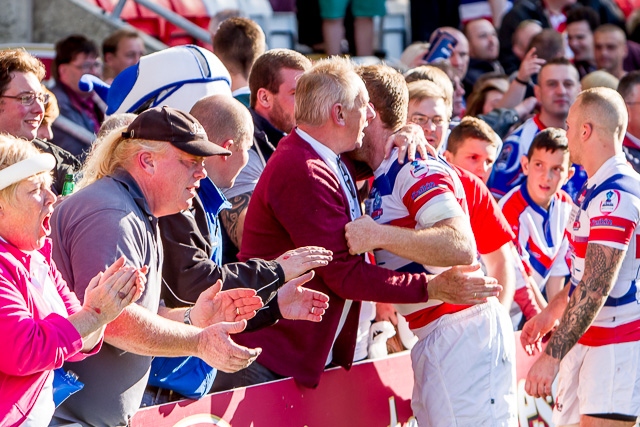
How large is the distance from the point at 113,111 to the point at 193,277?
5.88 ft

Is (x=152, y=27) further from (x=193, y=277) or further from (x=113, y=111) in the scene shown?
(x=193, y=277)

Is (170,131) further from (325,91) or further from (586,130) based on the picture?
(586,130)

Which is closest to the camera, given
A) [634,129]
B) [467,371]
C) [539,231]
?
[467,371]

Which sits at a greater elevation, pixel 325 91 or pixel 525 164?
pixel 325 91

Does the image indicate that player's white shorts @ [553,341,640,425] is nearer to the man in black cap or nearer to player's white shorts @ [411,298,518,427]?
player's white shorts @ [411,298,518,427]

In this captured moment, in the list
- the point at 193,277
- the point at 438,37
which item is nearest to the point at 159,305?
the point at 193,277

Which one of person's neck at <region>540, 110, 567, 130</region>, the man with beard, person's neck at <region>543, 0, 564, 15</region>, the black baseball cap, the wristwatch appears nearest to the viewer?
the black baseball cap

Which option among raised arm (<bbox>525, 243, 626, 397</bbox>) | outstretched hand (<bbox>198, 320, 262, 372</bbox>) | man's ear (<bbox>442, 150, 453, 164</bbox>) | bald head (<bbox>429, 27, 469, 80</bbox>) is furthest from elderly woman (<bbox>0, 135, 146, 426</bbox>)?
bald head (<bbox>429, 27, 469, 80</bbox>)

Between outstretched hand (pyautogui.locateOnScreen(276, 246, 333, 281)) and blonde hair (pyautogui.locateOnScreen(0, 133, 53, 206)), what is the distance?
1.11 metres

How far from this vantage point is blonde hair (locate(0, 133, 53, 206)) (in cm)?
337

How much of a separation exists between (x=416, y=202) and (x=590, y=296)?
1203 millimetres

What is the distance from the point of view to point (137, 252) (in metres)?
3.74

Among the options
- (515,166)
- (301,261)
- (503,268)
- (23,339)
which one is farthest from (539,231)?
(23,339)

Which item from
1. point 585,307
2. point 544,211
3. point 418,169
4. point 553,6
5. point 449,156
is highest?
point 418,169
